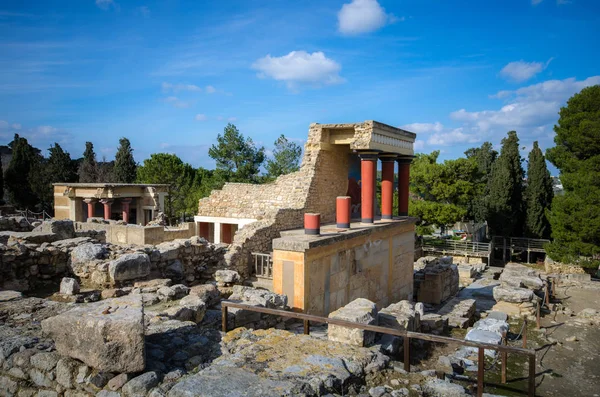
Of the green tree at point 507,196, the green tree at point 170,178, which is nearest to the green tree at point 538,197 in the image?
the green tree at point 507,196

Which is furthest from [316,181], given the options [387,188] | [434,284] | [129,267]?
[129,267]

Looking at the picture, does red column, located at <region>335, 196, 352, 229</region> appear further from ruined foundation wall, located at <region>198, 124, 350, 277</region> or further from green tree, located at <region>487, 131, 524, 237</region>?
green tree, located at <region>487, 131, 524, 237</region>

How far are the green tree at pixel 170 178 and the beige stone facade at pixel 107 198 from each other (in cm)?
357

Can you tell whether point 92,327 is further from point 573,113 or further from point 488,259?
point 488,259

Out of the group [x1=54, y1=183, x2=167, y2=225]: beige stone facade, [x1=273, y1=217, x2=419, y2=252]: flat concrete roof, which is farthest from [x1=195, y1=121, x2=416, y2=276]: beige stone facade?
[x1=54, y1=183, x2=167, y2=225]: beige stone facade

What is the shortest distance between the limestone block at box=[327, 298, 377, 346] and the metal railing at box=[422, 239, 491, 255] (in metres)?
27.4

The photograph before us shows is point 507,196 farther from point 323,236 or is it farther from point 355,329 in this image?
point 355,329

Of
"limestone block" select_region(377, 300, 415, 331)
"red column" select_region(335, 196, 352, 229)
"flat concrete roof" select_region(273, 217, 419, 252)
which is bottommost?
"limestone block" select_region(377, 300, 415, 331)

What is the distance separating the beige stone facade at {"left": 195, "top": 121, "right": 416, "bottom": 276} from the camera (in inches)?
494

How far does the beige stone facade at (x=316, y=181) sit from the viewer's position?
494 inches

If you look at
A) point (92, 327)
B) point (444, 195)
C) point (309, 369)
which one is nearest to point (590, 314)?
point (309, 369)

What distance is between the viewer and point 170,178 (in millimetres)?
34781

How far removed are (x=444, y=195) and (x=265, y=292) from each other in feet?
95.5

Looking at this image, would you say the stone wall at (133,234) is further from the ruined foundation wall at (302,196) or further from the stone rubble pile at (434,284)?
the stone rubble pile at (434,284)
